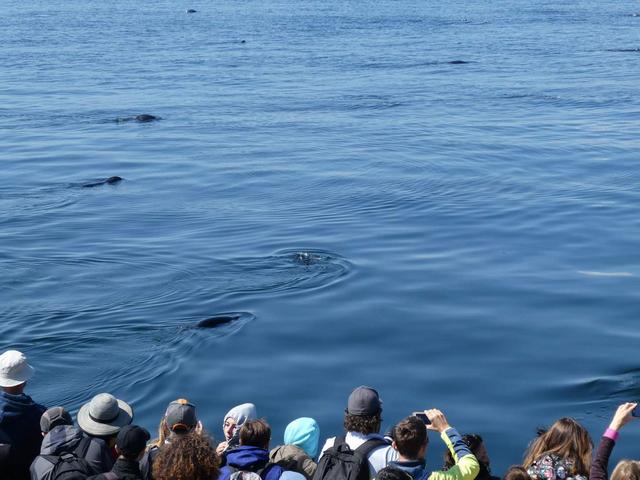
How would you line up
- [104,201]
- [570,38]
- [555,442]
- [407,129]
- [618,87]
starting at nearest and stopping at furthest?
[555,442] < [104,201] < [407,129] < [618,87] < [570,38]

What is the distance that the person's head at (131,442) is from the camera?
8.32 metres

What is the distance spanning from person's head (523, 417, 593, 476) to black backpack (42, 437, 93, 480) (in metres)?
3.61

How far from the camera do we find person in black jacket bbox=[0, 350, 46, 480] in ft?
29.8

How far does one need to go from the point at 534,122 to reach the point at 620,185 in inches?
445

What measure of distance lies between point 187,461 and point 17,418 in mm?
2438

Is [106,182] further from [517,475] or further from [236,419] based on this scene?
[517,475]

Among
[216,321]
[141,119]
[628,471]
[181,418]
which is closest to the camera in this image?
[628,471]

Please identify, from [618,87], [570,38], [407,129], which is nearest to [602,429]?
[407,129]

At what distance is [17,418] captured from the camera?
30.6ft

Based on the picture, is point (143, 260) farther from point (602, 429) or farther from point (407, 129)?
point (407, 129)

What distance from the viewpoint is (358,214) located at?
26734 millimetres

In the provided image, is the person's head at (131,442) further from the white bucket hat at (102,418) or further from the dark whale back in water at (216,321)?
the dark whale back in water at (216,321)

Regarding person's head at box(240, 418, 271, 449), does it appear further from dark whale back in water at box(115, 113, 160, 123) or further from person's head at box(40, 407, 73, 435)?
dark whale back in water at box(115, 113, 160, 123)

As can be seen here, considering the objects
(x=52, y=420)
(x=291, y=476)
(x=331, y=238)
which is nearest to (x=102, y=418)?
(x=52, y=420)
